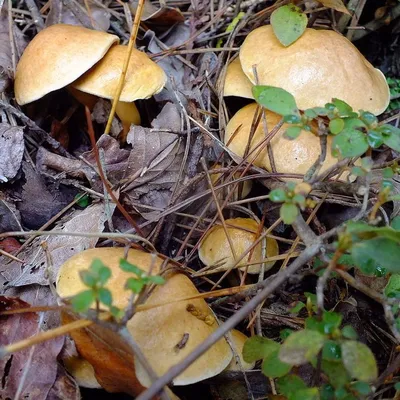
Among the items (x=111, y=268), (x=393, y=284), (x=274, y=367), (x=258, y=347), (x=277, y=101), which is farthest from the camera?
(x=393, y=284)

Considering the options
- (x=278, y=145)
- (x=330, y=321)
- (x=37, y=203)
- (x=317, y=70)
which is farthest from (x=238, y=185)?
(x=330, y=321)

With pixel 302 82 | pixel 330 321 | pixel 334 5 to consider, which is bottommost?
pixel 330 321

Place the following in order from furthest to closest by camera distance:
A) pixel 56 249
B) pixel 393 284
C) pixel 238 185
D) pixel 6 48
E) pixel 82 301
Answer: pixel 6 48, pixel 238 185, pixel 56 249, pixel 393 284, pixel 82 301

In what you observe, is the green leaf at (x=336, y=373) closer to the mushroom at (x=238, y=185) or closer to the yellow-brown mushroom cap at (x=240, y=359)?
the yellow-brown mushroom cap at (x=240, y=359)

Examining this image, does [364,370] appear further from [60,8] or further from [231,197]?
[60,8]

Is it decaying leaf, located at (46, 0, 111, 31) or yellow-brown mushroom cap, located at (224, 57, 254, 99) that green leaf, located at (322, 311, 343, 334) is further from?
decaying leaf, located at (46, 0, 111, 31)

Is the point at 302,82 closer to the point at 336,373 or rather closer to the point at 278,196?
the point at 278,196

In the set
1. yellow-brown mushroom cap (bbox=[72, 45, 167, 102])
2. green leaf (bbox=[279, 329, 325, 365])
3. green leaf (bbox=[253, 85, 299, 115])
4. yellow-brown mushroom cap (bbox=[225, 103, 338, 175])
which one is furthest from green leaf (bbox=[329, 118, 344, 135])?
yellow-brown mushroom cap (bbox=[72, 45, 167, 102])

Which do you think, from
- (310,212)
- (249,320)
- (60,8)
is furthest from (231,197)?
(60,8)
